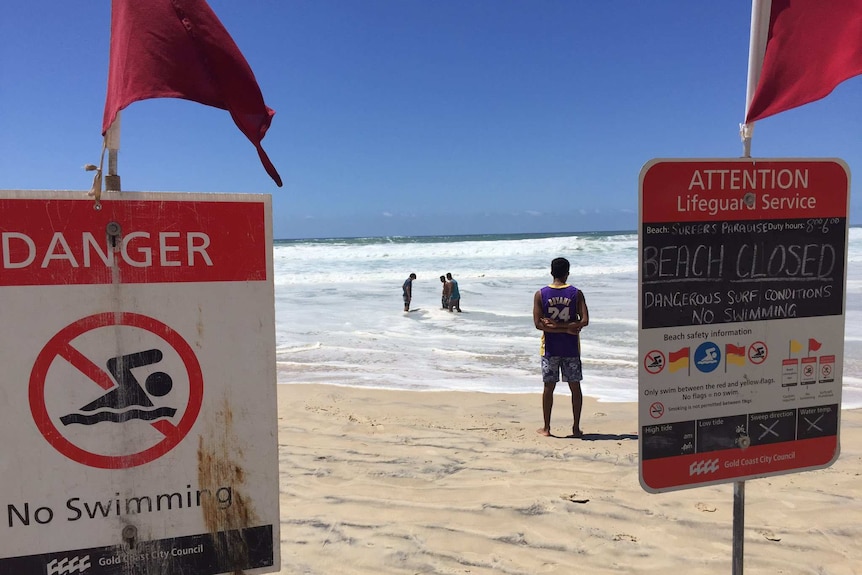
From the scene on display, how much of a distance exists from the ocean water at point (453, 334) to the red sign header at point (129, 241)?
649 cm

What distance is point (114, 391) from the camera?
1.59 meters

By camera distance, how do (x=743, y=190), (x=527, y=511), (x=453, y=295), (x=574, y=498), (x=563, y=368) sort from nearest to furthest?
(x=743, y=190), (x=527, y=511), (x=574, y=498), (x=563, y=368), (x=453, y=295)

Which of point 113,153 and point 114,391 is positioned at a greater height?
point 113,153

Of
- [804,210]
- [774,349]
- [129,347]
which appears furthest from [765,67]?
[129,347]

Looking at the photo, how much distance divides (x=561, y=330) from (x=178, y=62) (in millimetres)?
4785

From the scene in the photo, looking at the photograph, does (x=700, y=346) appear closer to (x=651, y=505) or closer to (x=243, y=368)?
(x=243, y=368)

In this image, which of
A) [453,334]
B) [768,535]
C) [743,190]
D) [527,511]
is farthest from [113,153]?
[453,334]

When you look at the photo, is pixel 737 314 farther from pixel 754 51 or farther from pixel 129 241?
pixel 129 241

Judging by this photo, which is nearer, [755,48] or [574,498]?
[755,48]

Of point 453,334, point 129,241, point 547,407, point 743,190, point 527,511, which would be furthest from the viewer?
point 453,334

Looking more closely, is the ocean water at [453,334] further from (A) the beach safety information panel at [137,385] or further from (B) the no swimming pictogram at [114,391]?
(B) the no swimming pictogram at [114,391]

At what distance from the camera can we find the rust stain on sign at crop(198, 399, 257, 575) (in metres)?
1.69

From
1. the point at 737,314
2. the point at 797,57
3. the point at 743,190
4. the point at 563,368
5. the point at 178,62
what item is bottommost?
the point at 563,368

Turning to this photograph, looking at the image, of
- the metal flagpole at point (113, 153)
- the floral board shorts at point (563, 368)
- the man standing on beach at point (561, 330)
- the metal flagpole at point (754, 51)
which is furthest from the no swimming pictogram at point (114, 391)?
the floral board shorts at point (563, 368)
